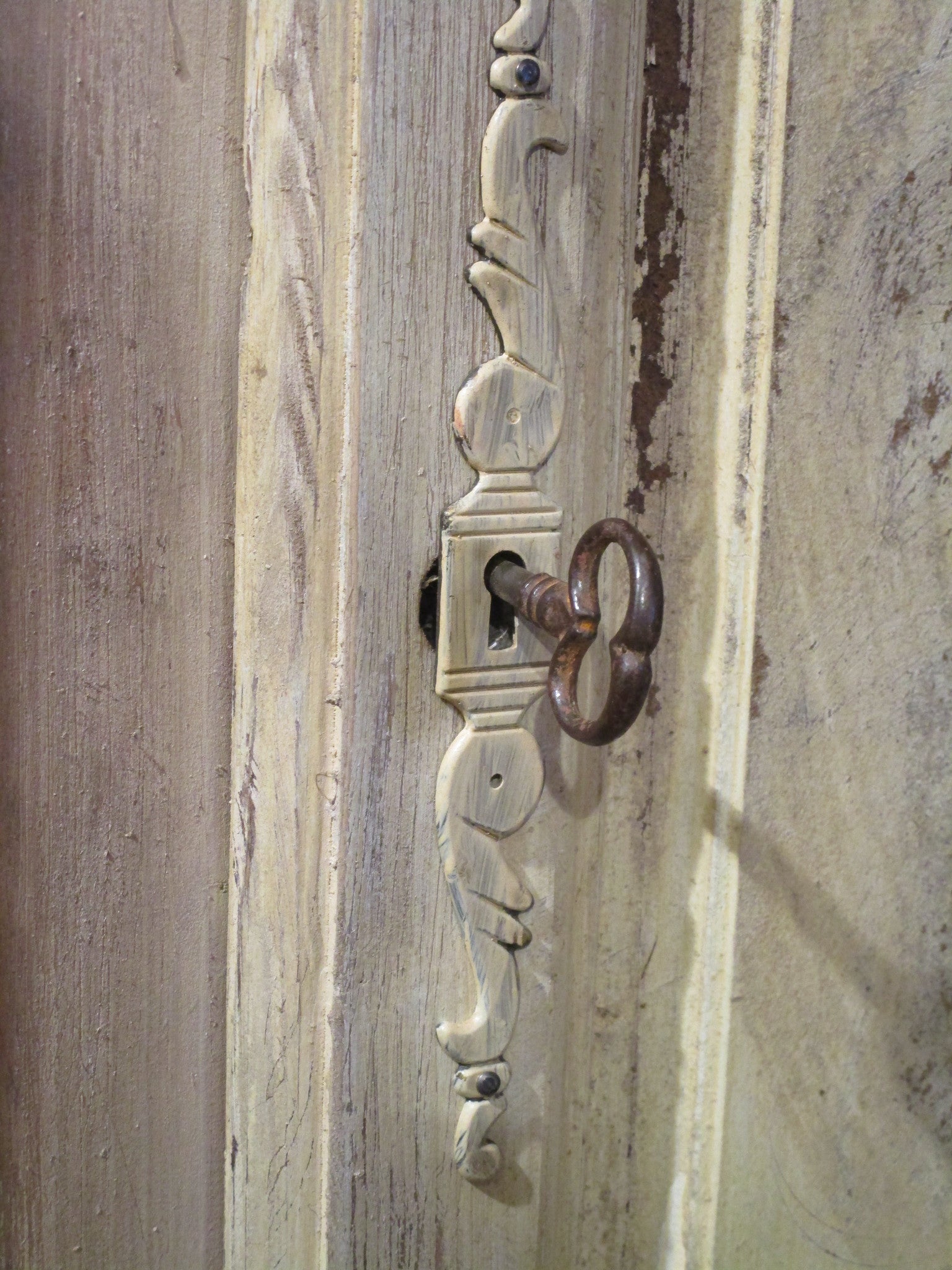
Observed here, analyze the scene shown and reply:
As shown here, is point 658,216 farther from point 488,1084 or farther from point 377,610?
point 488,1084

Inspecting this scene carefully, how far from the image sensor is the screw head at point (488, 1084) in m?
0.59

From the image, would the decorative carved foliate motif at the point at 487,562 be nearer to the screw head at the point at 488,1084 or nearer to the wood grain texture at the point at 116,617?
the screw head at the point at 488,1084

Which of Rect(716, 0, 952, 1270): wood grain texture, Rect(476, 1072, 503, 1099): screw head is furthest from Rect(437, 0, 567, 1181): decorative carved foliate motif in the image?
Rect(716, 0, 952, 1270): wood grain texture

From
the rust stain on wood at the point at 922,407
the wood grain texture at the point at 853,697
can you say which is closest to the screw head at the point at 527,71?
the wood grain texture at the point at 853,697

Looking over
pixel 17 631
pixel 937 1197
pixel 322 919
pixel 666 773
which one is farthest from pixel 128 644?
pixel 937 1197

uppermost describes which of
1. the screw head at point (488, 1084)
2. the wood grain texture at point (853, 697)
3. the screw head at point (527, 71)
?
the screw head at point (527, 71)

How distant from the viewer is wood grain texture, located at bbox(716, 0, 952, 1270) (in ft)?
1.88

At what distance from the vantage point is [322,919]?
0.57m

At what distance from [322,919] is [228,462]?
0.23 meters

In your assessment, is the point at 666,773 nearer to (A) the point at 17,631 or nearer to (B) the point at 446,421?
(B) the point at 446,421

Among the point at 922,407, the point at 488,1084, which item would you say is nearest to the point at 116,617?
the point at 488,1084

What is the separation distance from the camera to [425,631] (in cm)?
56

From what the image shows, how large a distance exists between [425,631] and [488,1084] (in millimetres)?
243

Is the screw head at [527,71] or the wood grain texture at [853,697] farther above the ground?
the screw head at [527,71]
